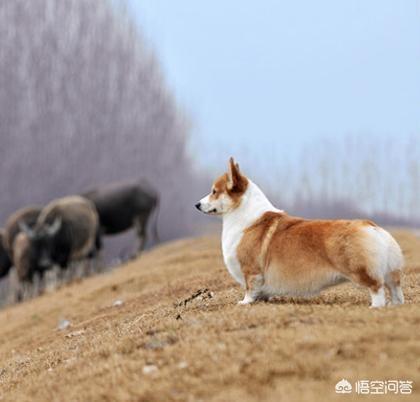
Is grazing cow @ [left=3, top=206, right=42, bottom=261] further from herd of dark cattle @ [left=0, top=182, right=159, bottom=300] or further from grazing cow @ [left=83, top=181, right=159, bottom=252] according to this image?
grazing cow @ [left=83, top=181, right=159, bottom=252]

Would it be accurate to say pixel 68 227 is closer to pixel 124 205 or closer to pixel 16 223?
pixel 16 223

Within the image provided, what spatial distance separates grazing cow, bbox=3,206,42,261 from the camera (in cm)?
2297

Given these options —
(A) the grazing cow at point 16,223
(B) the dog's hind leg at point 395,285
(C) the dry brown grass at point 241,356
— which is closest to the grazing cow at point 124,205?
(A) the grazing cow at point 16,223

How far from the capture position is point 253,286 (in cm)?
597

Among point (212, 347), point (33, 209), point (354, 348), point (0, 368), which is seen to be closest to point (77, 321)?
point (0, 368)

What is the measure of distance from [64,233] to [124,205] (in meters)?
4.58

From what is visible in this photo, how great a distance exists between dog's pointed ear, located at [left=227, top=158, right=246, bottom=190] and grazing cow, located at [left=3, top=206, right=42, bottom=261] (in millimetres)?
17370

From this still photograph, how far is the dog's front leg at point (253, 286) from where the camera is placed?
5.95 metres

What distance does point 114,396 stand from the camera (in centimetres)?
411

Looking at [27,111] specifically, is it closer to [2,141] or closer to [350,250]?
[2,141]

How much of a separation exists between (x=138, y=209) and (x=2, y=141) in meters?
8.13

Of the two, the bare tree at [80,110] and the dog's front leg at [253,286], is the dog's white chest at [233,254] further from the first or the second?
the bare tree at [80,110]

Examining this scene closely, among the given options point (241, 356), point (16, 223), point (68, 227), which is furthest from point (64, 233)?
point (241, 356)

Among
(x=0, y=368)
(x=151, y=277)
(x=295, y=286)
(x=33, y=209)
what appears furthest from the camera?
(x=33, y=209)
